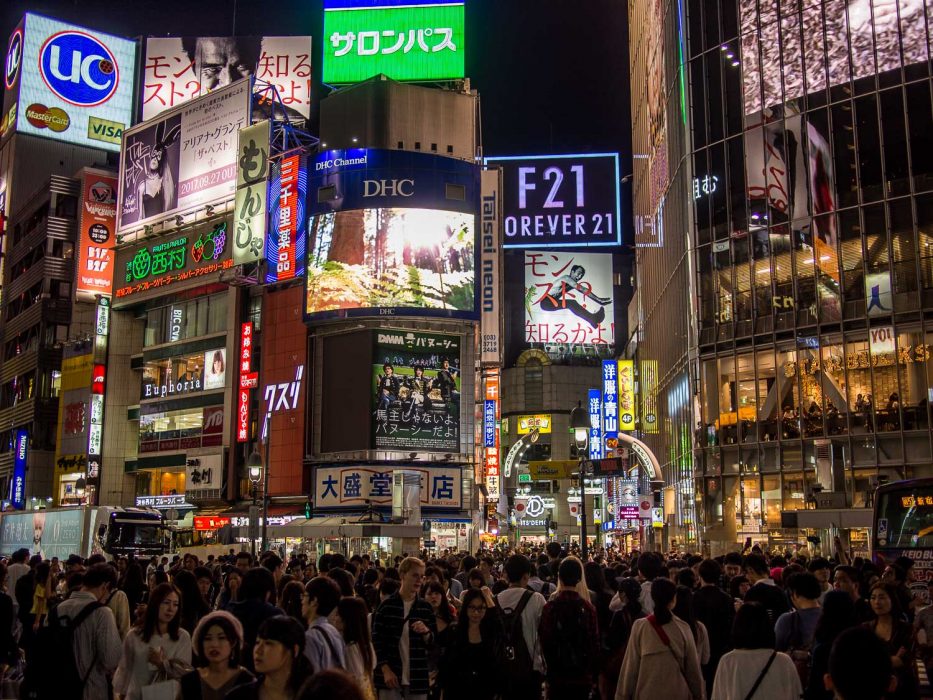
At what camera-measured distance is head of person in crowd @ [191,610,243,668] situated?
6.05 m

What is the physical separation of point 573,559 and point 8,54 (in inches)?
4255

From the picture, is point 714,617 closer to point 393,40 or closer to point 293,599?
point 293,599

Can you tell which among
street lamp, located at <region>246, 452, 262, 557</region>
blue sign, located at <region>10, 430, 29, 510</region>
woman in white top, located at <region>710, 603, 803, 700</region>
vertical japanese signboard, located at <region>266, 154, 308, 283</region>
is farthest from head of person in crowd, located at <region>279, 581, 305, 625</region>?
blue sign, located at <region>10, 430, 29, 510</region>

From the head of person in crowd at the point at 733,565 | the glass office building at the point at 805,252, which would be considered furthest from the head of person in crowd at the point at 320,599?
the glass office building at the point at 805,252

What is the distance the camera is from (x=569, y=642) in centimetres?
911

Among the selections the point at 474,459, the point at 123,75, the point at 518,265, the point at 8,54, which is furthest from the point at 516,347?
the point at 474,459

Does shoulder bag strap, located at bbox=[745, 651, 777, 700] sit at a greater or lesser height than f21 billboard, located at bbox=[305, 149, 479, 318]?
lesser

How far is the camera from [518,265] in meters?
125

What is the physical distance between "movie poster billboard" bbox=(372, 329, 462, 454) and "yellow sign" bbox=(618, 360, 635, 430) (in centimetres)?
981

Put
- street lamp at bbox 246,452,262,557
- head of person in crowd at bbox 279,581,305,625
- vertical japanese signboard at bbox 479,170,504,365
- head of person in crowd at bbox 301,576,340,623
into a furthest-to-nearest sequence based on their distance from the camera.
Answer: vertical japanese signboard at bbox 479,170,504,365
street lamp at bbox 246,452,262,557
head of person in crowd at bbox 279,581,305,625
head of person in crowd at bbox 301,576,340,623

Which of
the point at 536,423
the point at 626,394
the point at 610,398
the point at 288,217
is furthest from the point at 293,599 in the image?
the point at 536,423

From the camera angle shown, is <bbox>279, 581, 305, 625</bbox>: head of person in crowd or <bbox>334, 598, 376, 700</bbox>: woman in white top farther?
<bbox>279, 581, 305, 625</bbox>: head of person in crowd

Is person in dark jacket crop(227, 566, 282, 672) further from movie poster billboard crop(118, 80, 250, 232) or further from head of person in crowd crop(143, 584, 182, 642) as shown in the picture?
movie poster billboard crop(118, 80, 250, 232)

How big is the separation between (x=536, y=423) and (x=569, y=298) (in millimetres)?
18816
